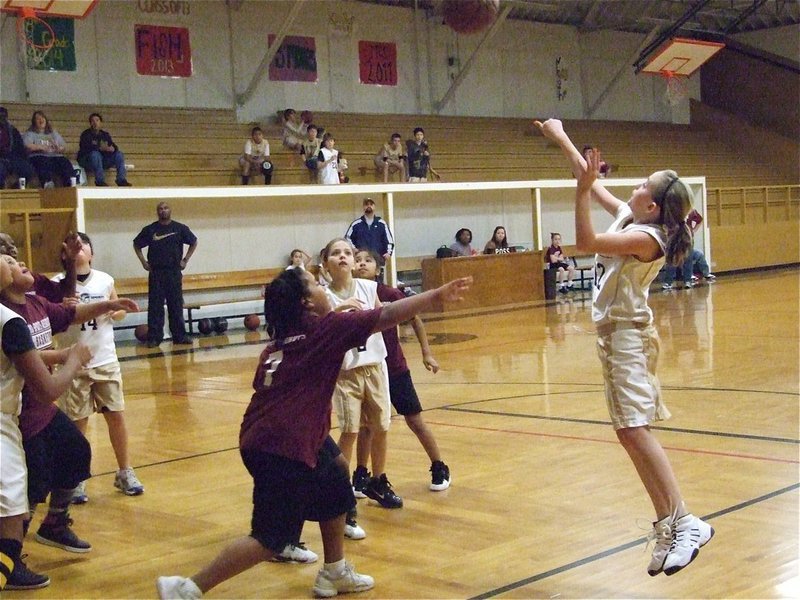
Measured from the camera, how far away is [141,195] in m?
15.0

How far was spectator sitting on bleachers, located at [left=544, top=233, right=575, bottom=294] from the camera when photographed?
20.5 metres

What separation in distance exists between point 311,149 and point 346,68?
4.79m

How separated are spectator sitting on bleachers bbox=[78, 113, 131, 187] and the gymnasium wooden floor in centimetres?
611

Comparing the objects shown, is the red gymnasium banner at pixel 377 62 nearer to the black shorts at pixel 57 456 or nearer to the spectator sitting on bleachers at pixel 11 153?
the spectator sitting on bleachers at pixel 11 153

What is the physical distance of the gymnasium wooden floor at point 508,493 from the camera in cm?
420

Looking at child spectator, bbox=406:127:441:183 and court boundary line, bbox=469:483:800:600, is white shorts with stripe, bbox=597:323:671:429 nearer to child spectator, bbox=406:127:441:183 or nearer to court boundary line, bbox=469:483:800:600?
court boundary line, bbox=469:483:800:600

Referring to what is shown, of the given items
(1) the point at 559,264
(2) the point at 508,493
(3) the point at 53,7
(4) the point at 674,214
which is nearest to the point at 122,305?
(2) the point at 508,493

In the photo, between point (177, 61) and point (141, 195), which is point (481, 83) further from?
point (141, 195)

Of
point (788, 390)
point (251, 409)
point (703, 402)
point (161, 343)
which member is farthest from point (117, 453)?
point (161, 343)

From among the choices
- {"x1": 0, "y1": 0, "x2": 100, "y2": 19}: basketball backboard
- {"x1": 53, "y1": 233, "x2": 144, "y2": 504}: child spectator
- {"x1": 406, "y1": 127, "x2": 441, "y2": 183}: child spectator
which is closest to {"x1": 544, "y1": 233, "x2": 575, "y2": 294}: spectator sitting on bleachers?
{"x1": 406, "y1": 127, "x2": 441, "y2": 183}: child spectator

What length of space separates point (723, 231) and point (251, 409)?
22071mm

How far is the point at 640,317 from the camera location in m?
4.24

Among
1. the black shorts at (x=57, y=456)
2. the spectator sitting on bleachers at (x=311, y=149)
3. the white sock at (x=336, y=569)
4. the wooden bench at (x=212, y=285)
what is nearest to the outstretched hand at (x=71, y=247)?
the black shorts at (x=57, y=456)

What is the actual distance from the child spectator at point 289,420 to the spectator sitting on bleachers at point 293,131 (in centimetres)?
1606
